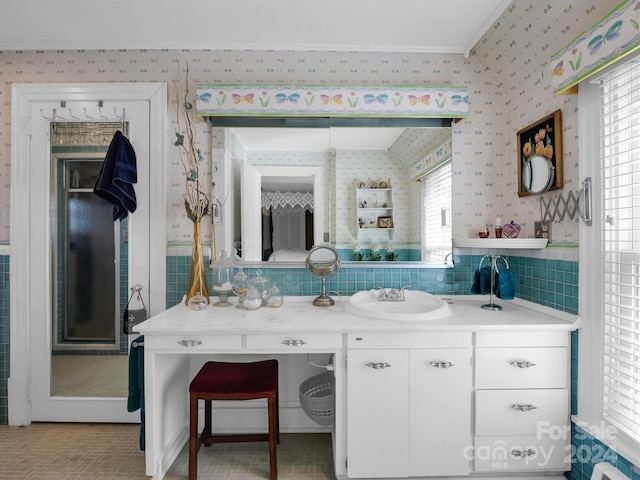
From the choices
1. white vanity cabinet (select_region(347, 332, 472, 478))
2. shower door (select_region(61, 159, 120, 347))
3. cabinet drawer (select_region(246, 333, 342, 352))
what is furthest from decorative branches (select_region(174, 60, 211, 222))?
white vanity cabinet (select_region(347, 332, 472, 478))

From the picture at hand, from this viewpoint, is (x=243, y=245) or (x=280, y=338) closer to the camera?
(x=280, y=338)

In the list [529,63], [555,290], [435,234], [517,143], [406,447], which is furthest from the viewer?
[435,234]

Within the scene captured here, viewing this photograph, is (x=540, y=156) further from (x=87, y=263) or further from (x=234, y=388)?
(x=87, y=263)

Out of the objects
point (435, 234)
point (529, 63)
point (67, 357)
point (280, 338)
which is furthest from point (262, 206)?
point (529, 63)

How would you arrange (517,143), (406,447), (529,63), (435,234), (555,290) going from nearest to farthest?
(406,447), (555,290), (529,63), (517,143), (435,234)

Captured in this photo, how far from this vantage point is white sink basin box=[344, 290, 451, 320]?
1.79 metres

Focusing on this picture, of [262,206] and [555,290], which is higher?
[262,206]

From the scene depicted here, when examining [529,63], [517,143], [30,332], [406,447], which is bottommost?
[406,447]

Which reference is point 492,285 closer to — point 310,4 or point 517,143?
point 517,143

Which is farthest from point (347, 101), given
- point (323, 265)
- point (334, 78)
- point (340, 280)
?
point (340, 280)

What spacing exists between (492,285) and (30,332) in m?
2.98

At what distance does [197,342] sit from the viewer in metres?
1.68

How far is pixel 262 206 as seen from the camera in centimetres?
223

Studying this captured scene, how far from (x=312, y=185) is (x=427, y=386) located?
1.35 metres
